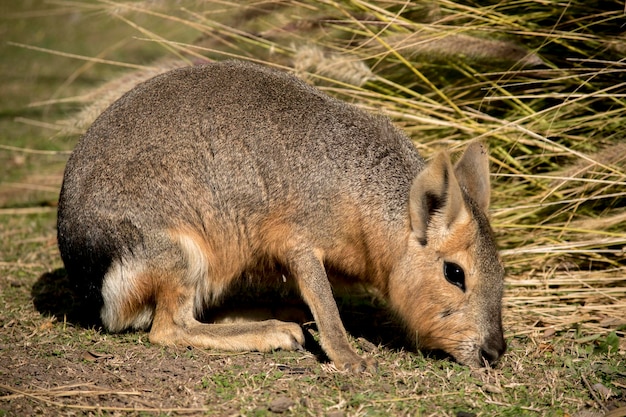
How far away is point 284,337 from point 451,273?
101cm

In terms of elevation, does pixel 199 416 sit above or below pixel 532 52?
below

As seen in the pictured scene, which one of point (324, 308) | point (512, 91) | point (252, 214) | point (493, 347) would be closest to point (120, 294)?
point (252, 214)

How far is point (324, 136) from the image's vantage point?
4.28m

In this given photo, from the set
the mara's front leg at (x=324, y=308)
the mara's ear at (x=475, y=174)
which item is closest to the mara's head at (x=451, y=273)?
the mara's ear at (x=475, y=174)

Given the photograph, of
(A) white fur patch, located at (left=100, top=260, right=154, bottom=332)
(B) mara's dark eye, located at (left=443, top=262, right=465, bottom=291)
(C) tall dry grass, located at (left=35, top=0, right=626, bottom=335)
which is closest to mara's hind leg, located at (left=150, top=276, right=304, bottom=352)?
(A) white fur patch, located at (left=100, top=260, right=154, bottom=332)

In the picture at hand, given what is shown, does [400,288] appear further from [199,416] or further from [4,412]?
[4,412]

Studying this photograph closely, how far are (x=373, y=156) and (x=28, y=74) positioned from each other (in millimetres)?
7248

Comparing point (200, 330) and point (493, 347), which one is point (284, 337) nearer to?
point (200, 330)

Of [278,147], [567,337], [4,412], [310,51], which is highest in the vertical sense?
[310,51]

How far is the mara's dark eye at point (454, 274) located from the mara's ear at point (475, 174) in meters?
0.47

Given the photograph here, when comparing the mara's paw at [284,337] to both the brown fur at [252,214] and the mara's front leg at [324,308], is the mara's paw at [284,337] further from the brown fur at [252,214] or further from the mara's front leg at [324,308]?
the mara's front leg at [324,308]

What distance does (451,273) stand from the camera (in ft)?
13.0

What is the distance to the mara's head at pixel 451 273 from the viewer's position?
3.85 meters

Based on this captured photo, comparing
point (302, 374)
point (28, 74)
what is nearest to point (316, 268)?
point (302, 374)
